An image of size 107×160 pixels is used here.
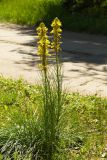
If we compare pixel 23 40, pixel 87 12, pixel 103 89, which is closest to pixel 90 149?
pixel 103 89

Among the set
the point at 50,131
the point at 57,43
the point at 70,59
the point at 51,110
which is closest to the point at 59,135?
the point at 50,131

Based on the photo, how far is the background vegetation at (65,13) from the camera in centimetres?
1260

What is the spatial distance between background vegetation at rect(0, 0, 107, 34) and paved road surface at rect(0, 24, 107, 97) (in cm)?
57

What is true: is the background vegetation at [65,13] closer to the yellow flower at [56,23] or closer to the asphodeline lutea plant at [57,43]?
the asphodeline lutea plant at [57,43]

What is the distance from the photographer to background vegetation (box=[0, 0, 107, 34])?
1260cm

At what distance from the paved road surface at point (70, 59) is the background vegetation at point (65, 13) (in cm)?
57

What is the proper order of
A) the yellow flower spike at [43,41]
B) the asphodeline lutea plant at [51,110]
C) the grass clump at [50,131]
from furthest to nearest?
the asphodeline lutea plant at [51,110]
the grass clump at [50,131]
the yellow flower spike at [43,41]

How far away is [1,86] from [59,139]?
3120mm

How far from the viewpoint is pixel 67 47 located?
10.7 metres

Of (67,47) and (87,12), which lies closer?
(67,47)

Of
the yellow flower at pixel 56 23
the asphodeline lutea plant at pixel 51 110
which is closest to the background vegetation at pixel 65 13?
the asphodeline lutea plant at pixel 51 110

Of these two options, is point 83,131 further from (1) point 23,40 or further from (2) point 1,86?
(1) point 23,40

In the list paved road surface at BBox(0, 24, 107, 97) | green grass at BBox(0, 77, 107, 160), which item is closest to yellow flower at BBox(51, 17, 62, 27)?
green grass at BBox(0, 77, 107, 160)

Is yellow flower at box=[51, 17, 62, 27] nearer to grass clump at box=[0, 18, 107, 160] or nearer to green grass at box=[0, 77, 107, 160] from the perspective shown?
grass clump at box=[0, 18, 107, 160]
